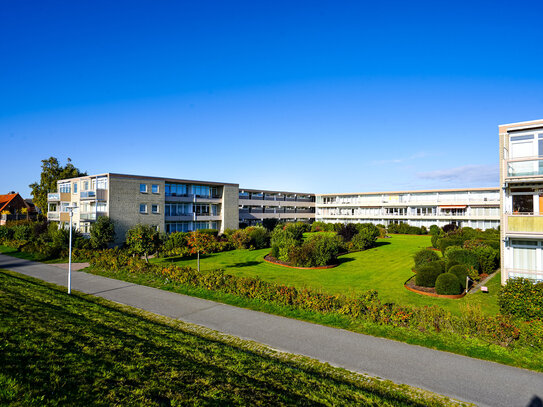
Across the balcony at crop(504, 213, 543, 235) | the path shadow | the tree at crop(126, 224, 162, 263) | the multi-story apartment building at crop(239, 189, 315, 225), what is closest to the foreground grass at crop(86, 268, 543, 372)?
the balcony at crop(504, 213, 543, 235)

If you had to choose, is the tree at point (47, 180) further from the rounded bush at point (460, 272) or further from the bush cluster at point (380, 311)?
the rounded bush at point (460, 272)

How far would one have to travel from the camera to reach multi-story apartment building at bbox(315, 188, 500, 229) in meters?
53.2

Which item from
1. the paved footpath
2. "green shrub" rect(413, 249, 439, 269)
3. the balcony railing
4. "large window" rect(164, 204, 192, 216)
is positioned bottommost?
the paved footpath

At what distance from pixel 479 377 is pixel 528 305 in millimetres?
5649

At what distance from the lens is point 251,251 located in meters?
34.1

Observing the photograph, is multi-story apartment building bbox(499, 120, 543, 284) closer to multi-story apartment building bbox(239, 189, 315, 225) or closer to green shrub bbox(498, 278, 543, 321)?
green shrub bbox(498, 278, 543, 321)

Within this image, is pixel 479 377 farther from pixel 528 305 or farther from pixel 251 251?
pixel 251 251

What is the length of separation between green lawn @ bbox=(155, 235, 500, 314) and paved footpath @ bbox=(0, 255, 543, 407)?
402 centimetres

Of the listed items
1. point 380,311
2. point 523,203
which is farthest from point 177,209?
point 523,203

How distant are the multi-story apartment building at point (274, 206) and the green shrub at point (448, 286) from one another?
40.7 metres

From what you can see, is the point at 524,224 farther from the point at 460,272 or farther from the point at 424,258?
the point at 424,258

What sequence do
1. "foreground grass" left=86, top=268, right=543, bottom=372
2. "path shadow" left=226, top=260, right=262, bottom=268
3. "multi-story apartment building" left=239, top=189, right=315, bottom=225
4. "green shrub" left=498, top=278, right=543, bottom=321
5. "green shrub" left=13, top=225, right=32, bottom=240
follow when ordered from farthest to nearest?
1. "multi-story apartment building" left=239, top=189, right=315, bottom=225
2. "green shrub" left=13, top=225, right=32, bottom=240
3. "path shadow" left=226, top=260, right=262, bottom=268
4. "green shrub" left=498, top=278, right=543, bottom=321
5. "foreground grass" left=86, top=268, right=543, bottom=372

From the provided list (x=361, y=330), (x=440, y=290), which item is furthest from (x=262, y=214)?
(x=361, y=330)

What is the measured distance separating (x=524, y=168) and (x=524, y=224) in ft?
9.44
